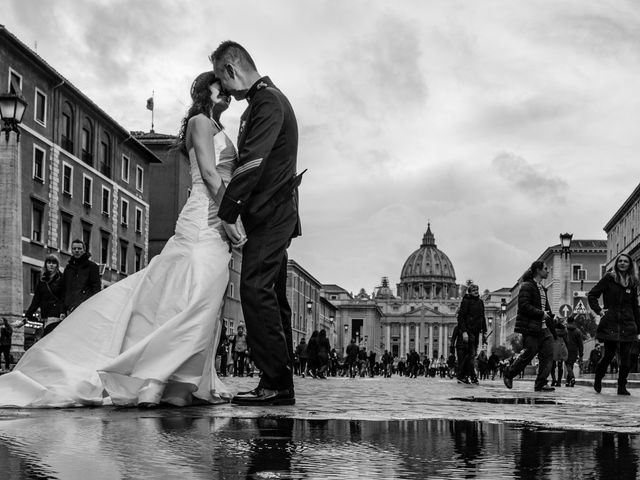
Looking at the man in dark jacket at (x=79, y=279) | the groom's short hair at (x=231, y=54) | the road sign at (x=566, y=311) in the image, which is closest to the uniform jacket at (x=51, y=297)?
the man in dark jacket at (x=79, y=279)

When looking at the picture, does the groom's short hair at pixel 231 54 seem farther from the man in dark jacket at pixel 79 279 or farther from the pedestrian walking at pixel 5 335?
the pedestrian walking at pixel 5 335

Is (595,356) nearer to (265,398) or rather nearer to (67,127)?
(67,127)

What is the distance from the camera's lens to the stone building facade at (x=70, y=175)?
36594mm

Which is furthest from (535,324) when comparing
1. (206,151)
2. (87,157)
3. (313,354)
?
(87,157)

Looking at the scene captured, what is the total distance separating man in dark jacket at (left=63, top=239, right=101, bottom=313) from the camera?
11555mm

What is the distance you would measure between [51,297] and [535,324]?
6.32 meters

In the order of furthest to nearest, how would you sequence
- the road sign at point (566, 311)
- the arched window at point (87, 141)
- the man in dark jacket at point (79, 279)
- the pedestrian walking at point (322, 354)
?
the arched window at point (87, 141)
the pedestrian walking at point (322, 354)
the road sign at point (566, 311)
the man in dark jacket at point (79, 279)

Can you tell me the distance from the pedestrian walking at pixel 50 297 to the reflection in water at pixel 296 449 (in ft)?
23.7

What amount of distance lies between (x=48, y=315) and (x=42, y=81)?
91.7ft

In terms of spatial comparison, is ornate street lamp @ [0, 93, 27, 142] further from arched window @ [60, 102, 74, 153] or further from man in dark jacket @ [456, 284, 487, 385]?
arched window @ [60, 102, 74, 153]

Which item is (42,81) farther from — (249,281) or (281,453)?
(281,453)

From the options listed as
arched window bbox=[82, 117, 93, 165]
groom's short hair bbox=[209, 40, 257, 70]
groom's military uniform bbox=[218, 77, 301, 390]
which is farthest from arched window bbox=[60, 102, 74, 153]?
groom's military uniform bbox=[218, 77, 301, 390]

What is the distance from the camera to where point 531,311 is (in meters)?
13.5

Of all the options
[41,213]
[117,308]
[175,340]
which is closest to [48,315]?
[117,308]
